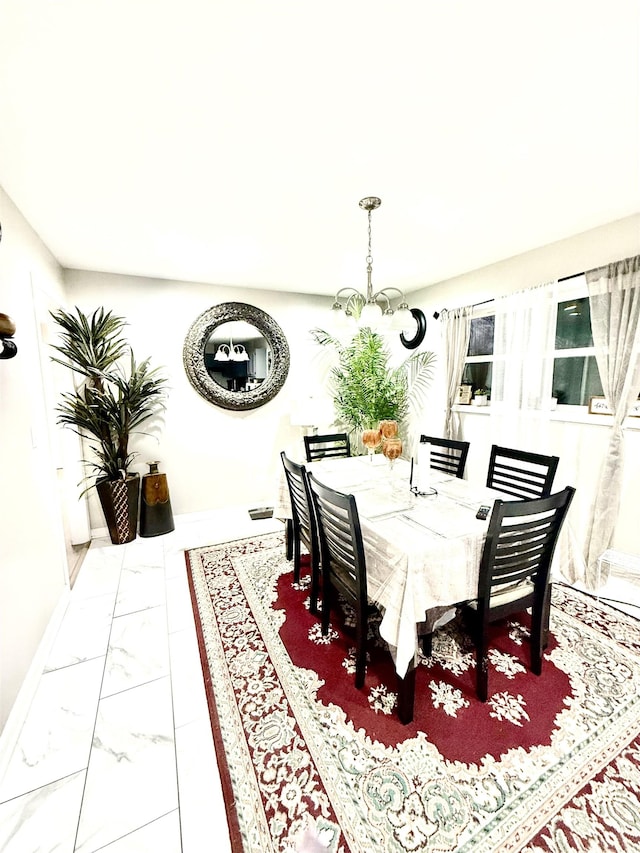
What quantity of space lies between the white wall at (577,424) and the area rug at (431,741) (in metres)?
0.79

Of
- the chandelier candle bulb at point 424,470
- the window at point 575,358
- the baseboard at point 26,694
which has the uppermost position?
the window at point 575,358

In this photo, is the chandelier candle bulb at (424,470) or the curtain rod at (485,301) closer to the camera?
the chandelier candle bulb at (424,470)

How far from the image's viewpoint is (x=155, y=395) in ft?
12.1

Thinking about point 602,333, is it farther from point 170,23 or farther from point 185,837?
point 185,837

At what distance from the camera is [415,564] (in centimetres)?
143

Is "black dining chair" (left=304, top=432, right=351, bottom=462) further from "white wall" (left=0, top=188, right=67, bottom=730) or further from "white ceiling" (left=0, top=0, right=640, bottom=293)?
"white wall" (left=0, top=188, right=67, bottom=730)

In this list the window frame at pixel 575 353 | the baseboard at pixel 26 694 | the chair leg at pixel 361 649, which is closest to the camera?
the baseboard at pixel 26 694

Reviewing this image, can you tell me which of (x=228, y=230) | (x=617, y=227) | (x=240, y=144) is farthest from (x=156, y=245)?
(x=617, y=227)

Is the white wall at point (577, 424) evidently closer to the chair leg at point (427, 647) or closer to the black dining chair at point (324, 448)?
the black dining chair at point (324, 448)

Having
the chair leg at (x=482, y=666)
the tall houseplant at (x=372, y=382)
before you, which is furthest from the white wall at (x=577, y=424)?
the chair leg at (x=482, y=666)

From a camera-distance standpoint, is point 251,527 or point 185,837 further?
Result: point 251,527

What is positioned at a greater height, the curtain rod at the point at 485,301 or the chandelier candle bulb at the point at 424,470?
the curtain rod at the point at 485,301

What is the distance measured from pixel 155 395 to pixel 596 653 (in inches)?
157

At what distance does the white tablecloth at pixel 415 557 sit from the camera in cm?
142
